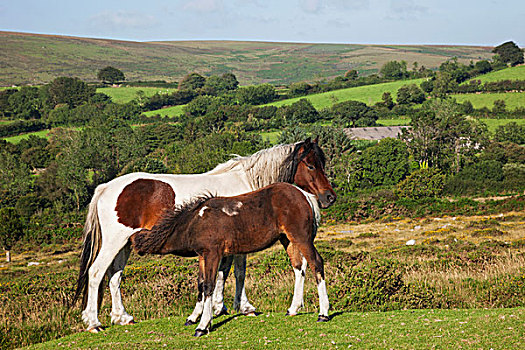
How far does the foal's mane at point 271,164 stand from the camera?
32.3 ft

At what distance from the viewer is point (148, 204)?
9391mm

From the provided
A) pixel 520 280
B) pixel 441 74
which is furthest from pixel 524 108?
pixel 520 280

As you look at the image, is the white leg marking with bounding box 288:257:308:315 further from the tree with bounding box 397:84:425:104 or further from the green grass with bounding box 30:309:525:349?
the tree with bounding box 397:84:425:104

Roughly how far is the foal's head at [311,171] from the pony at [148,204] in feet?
0.07

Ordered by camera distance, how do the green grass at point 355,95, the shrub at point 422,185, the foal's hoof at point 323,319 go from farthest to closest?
the green grass at point 355,95 → the shrub at point 422,185 → the foal's hoof at point 323,319

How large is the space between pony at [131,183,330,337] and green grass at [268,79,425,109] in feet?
478

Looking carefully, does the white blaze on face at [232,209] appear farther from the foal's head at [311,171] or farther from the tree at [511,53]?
the tree at [511,53]

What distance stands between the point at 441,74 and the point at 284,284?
521 feet

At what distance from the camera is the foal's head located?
10047mm

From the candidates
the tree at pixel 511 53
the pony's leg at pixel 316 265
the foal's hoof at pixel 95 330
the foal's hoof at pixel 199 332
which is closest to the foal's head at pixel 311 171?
the pony's leg at pixel 316 265

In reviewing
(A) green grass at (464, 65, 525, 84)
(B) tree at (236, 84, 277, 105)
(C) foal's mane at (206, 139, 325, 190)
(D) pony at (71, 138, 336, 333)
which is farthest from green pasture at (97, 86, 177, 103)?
(C) foal's mane at (206, 139, 325, 190)

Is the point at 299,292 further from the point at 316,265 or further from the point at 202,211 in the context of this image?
the point at 202,211

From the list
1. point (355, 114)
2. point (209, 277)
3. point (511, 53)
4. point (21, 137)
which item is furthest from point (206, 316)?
point (511, 53)

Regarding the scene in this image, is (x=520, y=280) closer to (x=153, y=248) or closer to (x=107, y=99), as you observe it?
(x=153, y=248)
